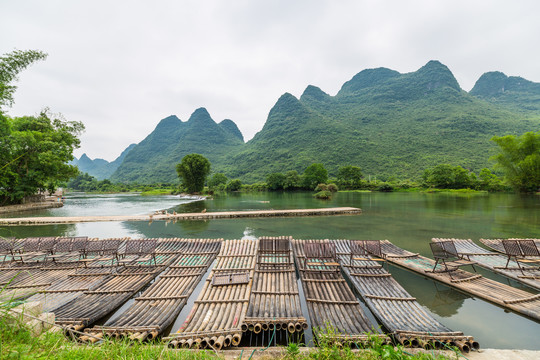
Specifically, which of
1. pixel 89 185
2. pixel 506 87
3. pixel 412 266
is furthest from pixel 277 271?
pixel 506 87

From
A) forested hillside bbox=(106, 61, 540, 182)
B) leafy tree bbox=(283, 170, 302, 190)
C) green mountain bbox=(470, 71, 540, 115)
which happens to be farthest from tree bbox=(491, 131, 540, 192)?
green mountain bbox=(470, 71, 540, 115)

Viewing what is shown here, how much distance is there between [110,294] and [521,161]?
198 ft

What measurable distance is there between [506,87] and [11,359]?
252 metres

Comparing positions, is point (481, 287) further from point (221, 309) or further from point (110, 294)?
point (110, 294)

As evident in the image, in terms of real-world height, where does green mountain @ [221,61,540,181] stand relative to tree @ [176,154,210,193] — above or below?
above

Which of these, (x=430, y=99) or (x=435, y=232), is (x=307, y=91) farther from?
(x=435, y=232)

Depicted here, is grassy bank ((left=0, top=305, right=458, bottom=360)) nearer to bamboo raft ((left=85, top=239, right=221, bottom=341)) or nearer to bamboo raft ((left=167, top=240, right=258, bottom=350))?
bamboo raft ((left=167, top=240, right=258, bottom=350))

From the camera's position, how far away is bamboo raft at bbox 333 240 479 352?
13.6 feet

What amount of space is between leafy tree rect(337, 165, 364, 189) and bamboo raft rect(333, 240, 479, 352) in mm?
63207

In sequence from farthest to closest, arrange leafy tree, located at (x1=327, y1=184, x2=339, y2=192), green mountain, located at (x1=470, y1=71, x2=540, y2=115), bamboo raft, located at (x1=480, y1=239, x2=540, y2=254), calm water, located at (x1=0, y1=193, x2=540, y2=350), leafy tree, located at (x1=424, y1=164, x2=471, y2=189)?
green mountain, located at (x1=470, y1=71, x2=540, y2=115), leafy tree, located at (x1=327, y1=184, x2=339, y2=192), leafy tree, located at (x1=424, y1=164, x2=471, y2=189), bamboo raft, located at (x1=480, y1=239, x2=540, y2=254), calm water, located at (x1=0, y1=193, x2=540, y2=350)

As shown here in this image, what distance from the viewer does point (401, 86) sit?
491ft

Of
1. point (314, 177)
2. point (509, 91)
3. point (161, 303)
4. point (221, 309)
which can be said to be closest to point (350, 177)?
point (314, 177)

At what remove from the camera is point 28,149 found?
2658cm

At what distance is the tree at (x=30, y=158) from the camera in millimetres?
24188
